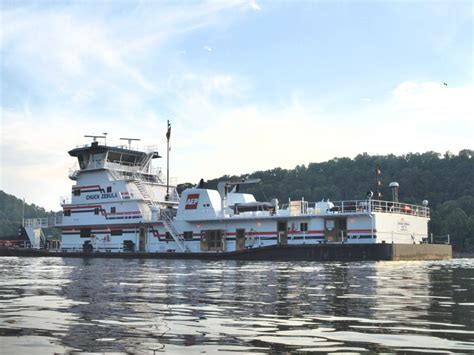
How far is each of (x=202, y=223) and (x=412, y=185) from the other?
82.7m

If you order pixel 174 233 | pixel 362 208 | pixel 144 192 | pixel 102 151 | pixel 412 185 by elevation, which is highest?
pixel 412 185

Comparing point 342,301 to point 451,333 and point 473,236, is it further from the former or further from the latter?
point 473,236

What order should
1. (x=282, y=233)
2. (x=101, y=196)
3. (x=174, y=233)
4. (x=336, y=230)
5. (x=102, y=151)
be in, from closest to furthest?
(x=336, y=230) < (x=282, y=233) < (x=174, y=233) < (x=101, y=196) < (x=102, y=151)

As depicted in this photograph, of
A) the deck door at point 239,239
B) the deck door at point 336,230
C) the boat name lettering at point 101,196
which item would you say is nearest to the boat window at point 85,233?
the boat name lettering at point 101,196

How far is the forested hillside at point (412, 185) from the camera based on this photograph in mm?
95625

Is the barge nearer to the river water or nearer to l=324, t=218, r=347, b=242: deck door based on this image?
l=324, t=218, r=347, b=242: deck door

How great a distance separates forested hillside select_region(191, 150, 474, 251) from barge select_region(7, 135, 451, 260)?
5839cm

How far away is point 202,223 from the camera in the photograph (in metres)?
40.5

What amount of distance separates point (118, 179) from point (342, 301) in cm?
3595

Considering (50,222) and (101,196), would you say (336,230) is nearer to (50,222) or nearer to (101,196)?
(101,196)

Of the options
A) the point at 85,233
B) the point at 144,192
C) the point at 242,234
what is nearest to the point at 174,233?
the point at 144,192

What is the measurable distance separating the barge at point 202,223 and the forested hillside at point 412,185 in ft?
192

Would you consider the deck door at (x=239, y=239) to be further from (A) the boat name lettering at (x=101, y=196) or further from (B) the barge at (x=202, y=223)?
(A) the boat name lettering at (x=101, y=196)

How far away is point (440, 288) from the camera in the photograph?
13.3 metres
